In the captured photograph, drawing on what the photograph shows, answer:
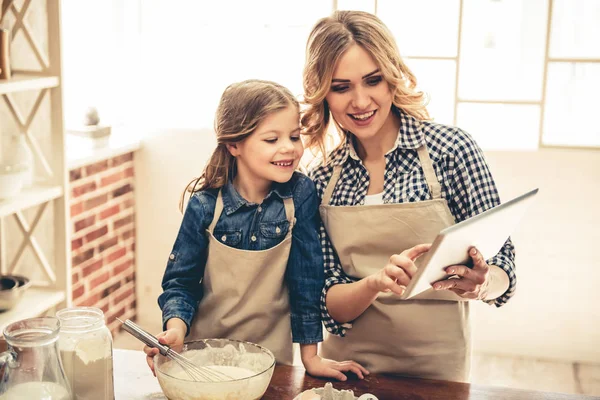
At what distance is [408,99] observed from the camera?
177 centimetres

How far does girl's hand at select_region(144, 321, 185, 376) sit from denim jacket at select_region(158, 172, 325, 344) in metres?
0.09

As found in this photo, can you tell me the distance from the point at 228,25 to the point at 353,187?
233cm

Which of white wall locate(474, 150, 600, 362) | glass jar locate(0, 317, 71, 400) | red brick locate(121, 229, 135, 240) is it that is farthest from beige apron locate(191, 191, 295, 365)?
red brick locate(121, 229, 135, 240)

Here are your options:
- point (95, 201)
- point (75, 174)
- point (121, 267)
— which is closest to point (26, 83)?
point (75, 174)

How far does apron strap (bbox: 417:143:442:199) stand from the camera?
171cm

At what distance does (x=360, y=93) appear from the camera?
168 centimetres

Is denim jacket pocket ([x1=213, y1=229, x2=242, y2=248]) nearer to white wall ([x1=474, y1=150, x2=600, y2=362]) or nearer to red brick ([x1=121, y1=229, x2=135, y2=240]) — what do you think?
white wall ([x1=474, y1=150, x2=600, y2=362])

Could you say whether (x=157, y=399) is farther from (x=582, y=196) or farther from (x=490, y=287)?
(x=582, y=196)

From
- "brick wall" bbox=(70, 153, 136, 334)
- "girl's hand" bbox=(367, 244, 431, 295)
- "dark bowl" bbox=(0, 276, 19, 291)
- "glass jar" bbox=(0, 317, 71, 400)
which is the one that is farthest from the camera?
"brick wall" bbox=(70, 153, 136, 334)

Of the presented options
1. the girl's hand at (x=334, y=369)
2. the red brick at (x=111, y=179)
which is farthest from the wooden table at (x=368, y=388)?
the red brick at (x=111, y=179)

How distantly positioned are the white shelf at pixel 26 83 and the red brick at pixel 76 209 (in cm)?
85

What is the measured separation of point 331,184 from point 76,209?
1.93 metres

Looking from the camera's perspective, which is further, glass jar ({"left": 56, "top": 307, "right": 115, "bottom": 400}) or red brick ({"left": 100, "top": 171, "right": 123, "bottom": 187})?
red brick ({"left": 100, "top": 171, "right": 123, "bottom": 187})

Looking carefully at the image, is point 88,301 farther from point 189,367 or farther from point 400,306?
point 189,367
